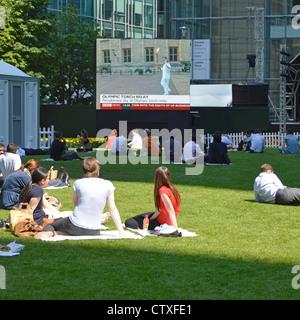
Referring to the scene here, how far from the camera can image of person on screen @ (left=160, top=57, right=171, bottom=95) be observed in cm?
4531

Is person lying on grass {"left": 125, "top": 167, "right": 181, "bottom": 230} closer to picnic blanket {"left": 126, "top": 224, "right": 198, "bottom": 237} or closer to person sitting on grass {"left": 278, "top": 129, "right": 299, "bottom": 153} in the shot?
picnic blanket {"left": 126, "top": 224, "right": 198, "bottom": 237}

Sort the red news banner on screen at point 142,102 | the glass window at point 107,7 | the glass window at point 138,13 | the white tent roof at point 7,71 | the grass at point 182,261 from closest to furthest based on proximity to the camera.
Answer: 1. the grass at point 182,261
2. the white tent roof at point 7,71
3. the red news banner on screen at point 142,102
4. the glass window at point 107,7
5. the glass window at point 138,13

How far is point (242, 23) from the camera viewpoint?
64750mm

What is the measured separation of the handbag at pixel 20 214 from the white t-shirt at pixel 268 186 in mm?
5836

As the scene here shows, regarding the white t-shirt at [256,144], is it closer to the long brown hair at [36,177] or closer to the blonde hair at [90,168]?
the long brown hair at [36,177]

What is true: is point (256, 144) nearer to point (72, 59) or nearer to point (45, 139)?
point (45, 139)

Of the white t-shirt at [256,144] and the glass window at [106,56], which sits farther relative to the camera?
the glass window at [106,56]

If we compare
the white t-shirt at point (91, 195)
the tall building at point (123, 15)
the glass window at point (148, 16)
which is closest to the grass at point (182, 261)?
the white t-shirt at point (91, 195)

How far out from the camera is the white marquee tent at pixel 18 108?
33.0 metres

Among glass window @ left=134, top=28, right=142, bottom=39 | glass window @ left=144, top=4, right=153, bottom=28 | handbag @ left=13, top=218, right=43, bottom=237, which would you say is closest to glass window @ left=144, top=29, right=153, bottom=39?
glass window @ left=144, top=4, right=153, bottom=28

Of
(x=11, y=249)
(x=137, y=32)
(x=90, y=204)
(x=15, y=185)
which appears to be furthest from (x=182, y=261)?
(x=137, y=32)

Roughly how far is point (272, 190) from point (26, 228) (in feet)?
20.6
